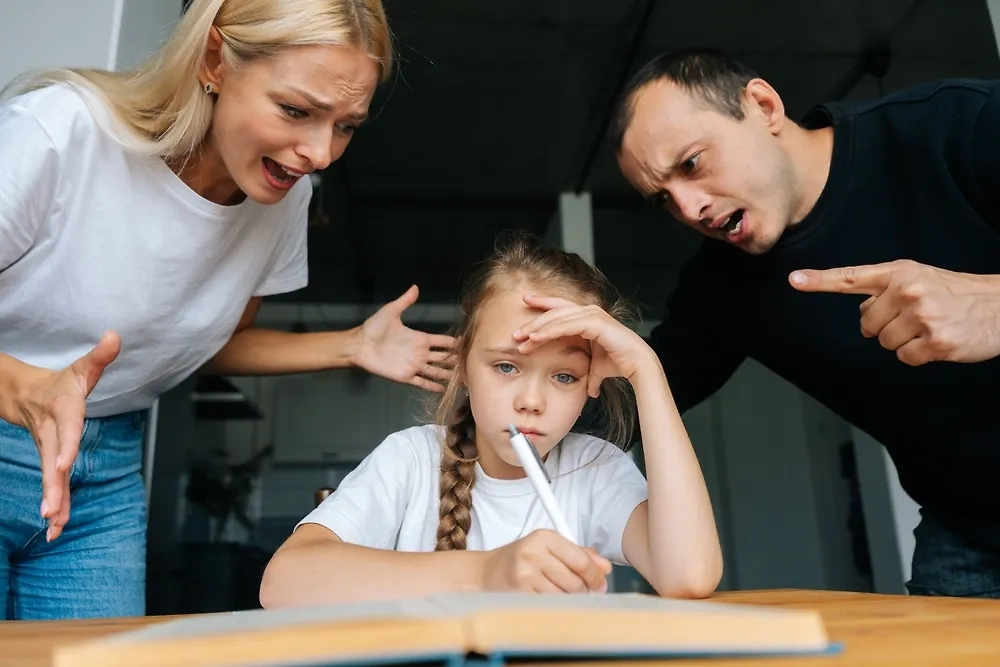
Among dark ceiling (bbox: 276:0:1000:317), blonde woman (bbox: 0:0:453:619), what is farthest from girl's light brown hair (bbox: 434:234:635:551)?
dark ceiling (bbox: 276:0:1000:317)

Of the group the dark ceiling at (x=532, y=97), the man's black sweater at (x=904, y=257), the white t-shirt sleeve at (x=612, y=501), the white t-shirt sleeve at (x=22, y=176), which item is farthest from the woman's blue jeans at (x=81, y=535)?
the dark ceiling at (x=532, y=97)

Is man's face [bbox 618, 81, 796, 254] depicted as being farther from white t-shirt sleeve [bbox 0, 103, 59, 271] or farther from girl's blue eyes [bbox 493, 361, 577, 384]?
white t-shirt sleeve [bbox 0, 103, 59, 271]

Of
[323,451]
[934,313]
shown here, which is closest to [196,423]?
[323,451]

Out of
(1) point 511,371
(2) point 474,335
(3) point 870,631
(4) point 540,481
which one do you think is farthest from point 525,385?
(3) point 870,631

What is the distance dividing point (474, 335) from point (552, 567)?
0.50 metres

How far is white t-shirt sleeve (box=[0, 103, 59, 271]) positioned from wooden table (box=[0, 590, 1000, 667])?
44 cm

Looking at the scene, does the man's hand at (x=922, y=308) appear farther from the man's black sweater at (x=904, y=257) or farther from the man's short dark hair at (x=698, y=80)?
the man's short dark hair at (x=698, y=80)

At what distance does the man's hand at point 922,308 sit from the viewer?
2.41 feet

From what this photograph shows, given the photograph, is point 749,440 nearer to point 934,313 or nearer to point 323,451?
point 323,451

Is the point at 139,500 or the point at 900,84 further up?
the point at 900,84

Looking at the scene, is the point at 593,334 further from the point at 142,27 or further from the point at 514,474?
the point at 142,27

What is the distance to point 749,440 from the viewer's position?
375 cm

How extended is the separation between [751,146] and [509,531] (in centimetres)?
62

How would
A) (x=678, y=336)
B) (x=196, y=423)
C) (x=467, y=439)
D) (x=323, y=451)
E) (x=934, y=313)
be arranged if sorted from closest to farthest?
(x=934, y=313) < (x=467, y=439) < (x=678, y=336) < (x=196, y=423) < (x=323, y=451)
